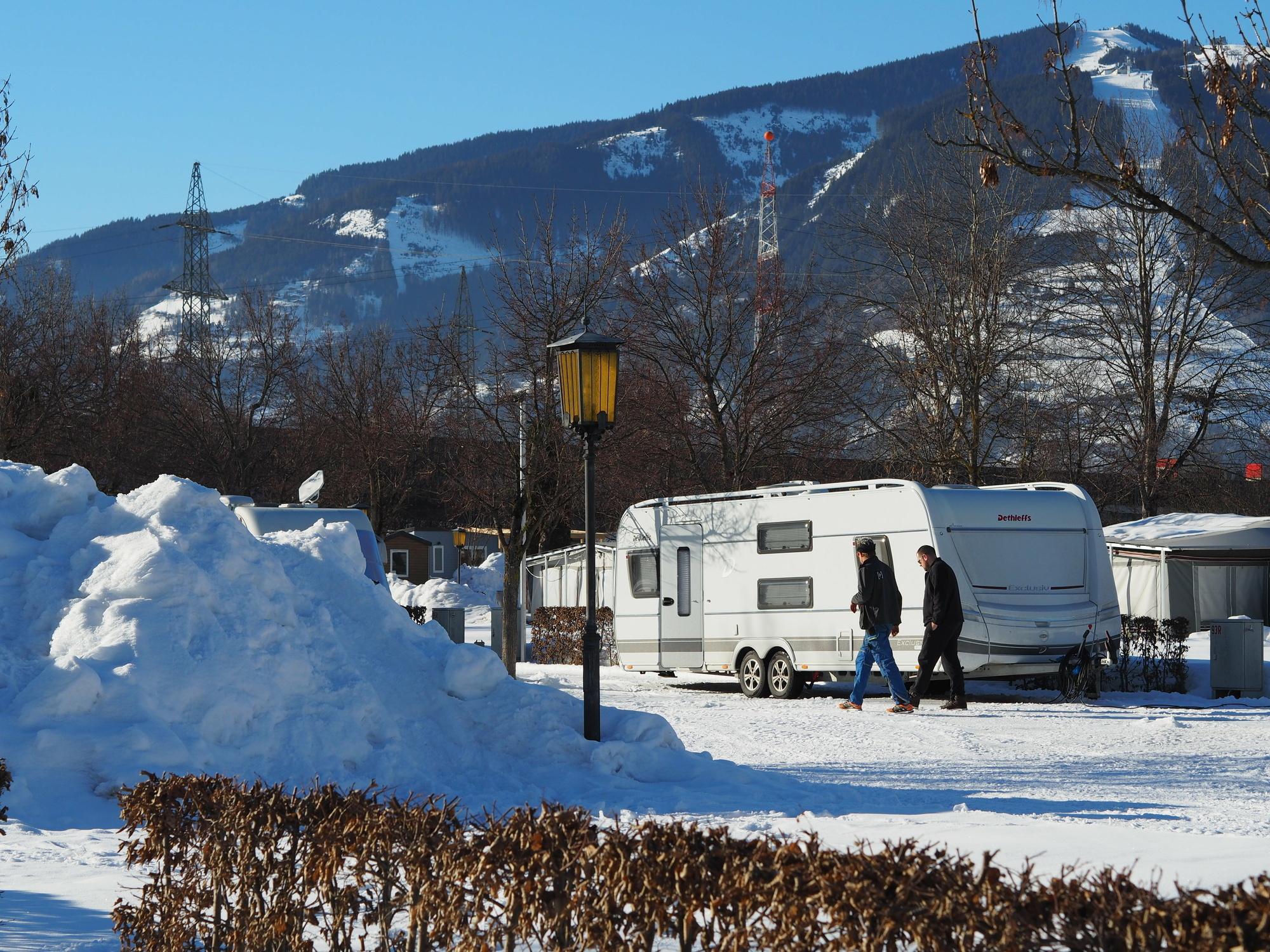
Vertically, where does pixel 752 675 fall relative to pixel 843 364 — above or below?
below

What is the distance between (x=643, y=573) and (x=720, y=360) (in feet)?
17.9

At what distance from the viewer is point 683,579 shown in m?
20.3

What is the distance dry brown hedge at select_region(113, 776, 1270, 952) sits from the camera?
3.41 m

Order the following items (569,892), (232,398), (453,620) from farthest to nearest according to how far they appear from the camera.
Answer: (232,398), (453,620), (569,892)

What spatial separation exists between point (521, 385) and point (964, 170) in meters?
9.82

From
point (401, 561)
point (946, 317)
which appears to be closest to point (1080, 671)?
point (946, 317)

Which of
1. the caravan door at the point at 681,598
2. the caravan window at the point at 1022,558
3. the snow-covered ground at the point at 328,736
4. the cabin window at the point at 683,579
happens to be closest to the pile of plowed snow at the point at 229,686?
the snow-covered ground at the point at 328,736

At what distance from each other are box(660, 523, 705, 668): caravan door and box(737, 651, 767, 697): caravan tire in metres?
0.76

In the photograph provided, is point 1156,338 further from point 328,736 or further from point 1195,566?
point 328,736

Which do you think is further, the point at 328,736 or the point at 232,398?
the point at 232,398

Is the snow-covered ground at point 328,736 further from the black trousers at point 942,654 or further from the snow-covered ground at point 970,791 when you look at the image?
the black trousers at point 942,654

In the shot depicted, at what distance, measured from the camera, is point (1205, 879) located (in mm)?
5328

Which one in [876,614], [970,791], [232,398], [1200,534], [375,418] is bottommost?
[970,791]

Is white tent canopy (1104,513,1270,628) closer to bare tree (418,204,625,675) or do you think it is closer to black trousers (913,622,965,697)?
bare tree (418,204,625,675)
